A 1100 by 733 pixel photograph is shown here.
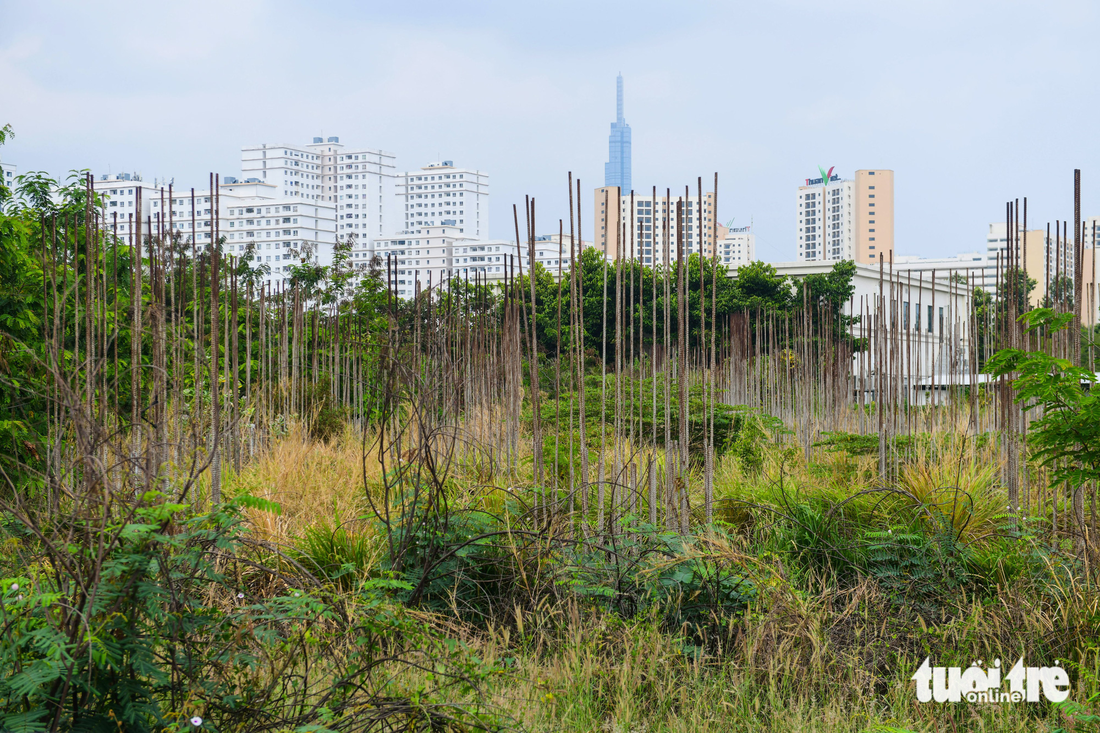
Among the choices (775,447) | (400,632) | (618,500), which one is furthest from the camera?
(775,447)

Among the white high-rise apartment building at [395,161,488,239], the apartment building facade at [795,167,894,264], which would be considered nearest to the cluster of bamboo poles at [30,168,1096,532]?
the apartment building facade at [795,167,894,264]

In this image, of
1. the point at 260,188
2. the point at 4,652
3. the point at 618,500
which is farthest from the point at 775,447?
the point at 260,188

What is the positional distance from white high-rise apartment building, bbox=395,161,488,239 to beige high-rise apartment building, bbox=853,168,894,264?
175 feet

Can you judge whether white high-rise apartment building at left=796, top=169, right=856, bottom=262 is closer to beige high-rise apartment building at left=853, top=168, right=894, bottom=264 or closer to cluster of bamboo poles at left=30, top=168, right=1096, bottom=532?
beige high-rise apartment building at left=853, top=168, right=894, bottom=264

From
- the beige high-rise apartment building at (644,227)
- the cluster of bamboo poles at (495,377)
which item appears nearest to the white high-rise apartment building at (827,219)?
the beige high-rise apartment building at (644,227)

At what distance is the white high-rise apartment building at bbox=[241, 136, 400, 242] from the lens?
389ft

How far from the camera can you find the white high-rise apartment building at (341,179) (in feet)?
389

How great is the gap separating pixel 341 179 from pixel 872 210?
73985 mm

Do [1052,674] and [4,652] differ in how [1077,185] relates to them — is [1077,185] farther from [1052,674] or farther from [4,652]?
[4,652]

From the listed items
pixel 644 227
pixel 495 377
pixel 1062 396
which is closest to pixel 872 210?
pixel 644 227

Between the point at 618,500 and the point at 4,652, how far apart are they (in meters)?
4.34

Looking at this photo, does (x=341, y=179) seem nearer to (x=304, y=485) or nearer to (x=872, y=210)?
(x=872, y=210)

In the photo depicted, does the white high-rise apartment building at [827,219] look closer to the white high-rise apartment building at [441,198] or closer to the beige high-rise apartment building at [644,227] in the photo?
the white high-rise apartment building at [441,198]

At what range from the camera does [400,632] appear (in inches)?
123
